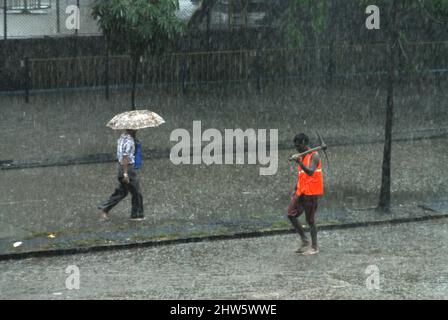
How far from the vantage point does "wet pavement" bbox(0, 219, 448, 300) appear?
40.2 feet

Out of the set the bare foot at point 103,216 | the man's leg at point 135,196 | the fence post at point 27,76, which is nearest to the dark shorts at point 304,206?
the man's leg at point 135,196

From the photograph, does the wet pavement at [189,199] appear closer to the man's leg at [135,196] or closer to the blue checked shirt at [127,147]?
the man's leg at [135,196]

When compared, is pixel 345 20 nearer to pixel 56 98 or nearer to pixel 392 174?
pixel 56 98

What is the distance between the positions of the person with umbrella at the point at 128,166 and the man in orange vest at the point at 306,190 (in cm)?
270

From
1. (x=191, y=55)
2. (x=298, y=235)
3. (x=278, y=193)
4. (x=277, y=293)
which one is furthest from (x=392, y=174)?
(x=191, y=55)

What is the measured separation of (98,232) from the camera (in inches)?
600

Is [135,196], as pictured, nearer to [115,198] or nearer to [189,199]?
[115,198]

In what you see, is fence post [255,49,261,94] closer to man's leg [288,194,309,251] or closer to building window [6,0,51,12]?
building window [6,0,51,12]

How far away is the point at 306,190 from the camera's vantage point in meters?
14.2

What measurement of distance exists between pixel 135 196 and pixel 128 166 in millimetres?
452

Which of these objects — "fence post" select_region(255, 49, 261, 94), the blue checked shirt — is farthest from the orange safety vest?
"fence post" select_region(255, 49, 261, 94)

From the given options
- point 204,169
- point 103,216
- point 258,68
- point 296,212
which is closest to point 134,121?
point 103,216

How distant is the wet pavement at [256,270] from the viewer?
12.2 m

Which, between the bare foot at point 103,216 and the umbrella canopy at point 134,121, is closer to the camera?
the umbrella canopy at point 134,121
